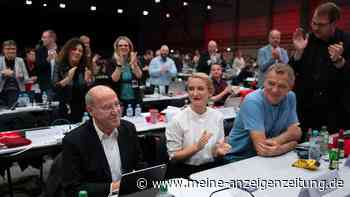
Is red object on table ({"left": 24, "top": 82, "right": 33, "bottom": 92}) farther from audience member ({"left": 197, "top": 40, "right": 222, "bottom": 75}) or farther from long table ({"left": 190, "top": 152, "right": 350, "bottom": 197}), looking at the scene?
long table ({"left": 190, "top": 152, "right": 350, "bottom": 197})

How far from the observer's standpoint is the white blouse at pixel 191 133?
7.45 ft

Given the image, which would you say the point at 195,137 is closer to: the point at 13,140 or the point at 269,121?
the point at 269,121

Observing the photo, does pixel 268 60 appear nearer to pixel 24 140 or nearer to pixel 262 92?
pixel 262 92

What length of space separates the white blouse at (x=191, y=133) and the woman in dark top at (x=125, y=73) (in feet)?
5.84

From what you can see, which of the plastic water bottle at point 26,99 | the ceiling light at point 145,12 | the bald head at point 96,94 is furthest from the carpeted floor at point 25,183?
the ceiling light at point 145,12

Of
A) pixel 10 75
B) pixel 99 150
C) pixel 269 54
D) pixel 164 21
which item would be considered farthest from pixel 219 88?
pixel 164 21

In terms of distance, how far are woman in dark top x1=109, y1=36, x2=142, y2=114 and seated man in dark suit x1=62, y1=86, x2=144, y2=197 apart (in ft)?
6.61

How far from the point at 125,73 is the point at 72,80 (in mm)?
751

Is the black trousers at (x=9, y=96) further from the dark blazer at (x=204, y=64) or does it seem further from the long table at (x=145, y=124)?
the dark blazer at (x=204, y=64)

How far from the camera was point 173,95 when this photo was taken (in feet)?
18.1

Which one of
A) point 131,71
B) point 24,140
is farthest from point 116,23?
point 24,140

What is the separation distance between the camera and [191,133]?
2.29m

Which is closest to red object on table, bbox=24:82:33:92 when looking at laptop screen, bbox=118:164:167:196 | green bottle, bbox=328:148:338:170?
laptop screen, bbox=118:164:167:196

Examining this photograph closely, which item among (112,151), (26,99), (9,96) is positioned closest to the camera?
(112,151)
